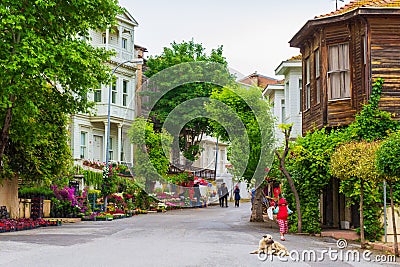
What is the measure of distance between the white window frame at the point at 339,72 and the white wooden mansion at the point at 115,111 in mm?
22011

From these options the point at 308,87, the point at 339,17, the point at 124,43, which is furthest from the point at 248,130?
the point at 124,43

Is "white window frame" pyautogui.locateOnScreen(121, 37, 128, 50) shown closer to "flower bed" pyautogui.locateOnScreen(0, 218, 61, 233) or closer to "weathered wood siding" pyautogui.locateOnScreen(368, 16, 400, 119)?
"flower bed" pyautogui.locateOnScreen(0, 218, 61, 233)

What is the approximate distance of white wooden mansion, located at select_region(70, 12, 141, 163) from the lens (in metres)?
44.5

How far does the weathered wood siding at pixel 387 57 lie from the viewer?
2273 cm

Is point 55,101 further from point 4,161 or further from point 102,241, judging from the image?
point 102,241

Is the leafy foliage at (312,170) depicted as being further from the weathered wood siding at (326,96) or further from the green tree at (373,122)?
the weathered wood siding at (326,96)

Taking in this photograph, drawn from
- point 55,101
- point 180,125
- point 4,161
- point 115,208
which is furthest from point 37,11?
point 180,125

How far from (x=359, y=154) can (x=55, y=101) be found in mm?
12449

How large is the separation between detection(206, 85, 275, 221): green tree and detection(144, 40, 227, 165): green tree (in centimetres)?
1694

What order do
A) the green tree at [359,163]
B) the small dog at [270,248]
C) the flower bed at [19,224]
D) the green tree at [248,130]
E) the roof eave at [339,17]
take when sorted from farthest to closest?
the green tree at [248,130] < the roof eave at [339,17] < the flower bed at [19,224] < the green tree at [359,163] < the small dog at [270,248]

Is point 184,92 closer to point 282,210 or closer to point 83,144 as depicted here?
point 83,144

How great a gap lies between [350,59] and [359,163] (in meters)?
7.83

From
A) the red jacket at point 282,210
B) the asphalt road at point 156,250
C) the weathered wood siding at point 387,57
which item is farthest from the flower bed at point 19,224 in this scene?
the weathered wood siding at point 387,57

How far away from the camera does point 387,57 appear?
905 inches
